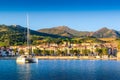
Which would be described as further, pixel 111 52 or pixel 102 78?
pixel 111 52

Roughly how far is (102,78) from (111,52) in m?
129

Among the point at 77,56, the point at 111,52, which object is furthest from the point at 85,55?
the point at 111,52

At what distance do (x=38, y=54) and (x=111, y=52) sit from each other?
3359 centimetres

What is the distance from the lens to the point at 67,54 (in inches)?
6860

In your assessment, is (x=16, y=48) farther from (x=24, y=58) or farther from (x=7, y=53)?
(x=24, y=58)

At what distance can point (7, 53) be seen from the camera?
177m

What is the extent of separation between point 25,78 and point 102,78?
9819 millimetres

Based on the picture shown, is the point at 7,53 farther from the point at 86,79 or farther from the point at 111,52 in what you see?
the point at 86,79

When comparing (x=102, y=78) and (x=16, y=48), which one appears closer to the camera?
(x=102, y=78)

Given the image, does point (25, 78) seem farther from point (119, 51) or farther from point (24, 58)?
point (119, 51)

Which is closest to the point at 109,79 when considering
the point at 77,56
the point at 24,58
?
the point at 24,58

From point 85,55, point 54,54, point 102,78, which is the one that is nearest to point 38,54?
point 54,54

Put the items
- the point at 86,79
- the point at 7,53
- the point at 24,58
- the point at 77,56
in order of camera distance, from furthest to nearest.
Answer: the point at 7,53 < the point at 77,56 < the point at 24,58 < the point at 86,79

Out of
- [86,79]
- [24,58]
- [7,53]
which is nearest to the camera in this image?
[86,79]
